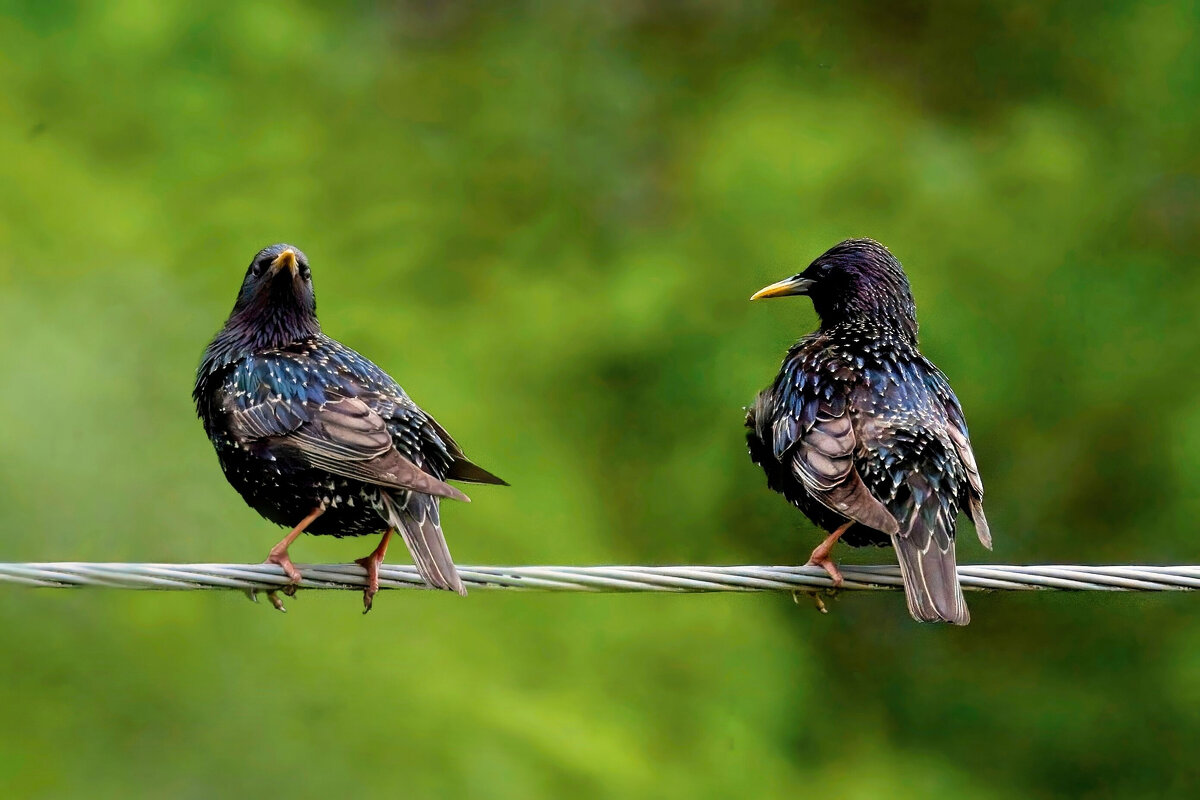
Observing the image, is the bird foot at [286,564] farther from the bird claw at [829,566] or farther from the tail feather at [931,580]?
the tail feather at [931,580]

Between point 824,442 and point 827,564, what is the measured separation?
0.44m

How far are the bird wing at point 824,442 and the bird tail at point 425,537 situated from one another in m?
1.05

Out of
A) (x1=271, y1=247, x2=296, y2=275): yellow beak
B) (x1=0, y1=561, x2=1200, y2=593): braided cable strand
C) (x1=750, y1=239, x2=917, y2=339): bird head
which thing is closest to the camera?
(x1=0, y1=561, x2=1200, y2=593): braided cable strand

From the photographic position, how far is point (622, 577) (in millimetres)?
3758

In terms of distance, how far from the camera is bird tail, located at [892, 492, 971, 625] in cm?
427

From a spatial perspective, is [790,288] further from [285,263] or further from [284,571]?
[284,571]

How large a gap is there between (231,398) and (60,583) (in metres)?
1.33

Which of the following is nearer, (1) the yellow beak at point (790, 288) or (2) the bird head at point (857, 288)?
(2) the bird head at point (857, 288)

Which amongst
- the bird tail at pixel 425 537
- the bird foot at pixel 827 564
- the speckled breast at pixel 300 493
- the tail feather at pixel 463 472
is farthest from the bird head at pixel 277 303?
the bird foot at pixel 827 564

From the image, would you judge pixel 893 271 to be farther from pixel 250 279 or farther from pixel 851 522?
pixel 250 279

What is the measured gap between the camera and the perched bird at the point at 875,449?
14.5ft

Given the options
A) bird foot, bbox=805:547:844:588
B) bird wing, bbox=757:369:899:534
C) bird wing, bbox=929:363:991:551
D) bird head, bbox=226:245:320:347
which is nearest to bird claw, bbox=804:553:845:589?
bird foot, bbox=805:547:844:588

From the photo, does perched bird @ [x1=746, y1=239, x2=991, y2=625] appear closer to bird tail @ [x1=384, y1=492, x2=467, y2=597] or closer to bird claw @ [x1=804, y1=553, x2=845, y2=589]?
bird claw @ [x1=804, y1=553, x2=845, y2=589]

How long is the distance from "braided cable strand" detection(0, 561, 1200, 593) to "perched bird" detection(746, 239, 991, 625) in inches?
11.6
